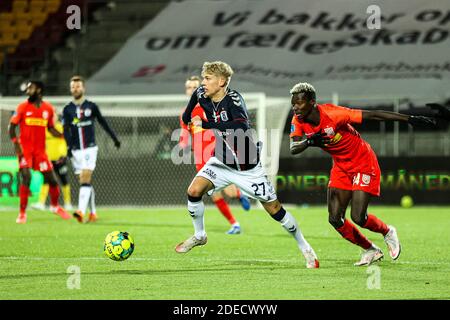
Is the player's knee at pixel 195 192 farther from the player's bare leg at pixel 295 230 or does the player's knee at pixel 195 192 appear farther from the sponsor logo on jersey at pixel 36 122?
the sponsor logo on jersey at pixel 36 122

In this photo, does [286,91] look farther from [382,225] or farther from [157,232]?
[382,225]

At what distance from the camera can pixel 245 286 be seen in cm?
707

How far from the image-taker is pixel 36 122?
14516 mm

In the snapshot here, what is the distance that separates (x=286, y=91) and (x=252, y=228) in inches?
267

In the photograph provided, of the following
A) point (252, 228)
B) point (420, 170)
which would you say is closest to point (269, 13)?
point (420, 170)

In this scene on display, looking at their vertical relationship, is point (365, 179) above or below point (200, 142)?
below

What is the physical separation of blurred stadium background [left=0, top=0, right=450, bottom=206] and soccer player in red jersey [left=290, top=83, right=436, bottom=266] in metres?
8.92

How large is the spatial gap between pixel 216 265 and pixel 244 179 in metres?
0.86

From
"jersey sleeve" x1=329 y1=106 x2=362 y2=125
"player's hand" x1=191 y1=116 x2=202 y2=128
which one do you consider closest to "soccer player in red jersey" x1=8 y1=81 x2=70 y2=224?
"player's hand" x1=191 y1=116 x2=202 y2=128

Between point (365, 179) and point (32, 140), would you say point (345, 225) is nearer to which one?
point (365, 179)

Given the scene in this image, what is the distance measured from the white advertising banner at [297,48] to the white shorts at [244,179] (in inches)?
424

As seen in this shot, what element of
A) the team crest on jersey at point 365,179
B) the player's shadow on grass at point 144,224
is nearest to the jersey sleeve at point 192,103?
the team crest on jersey at point 365,179

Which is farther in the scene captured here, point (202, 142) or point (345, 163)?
point (202, 142)

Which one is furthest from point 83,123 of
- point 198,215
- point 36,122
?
point 198,215
